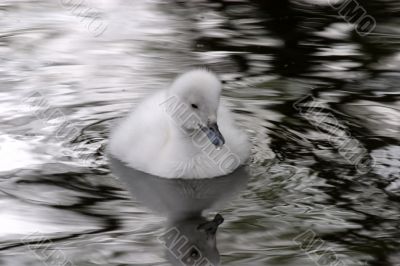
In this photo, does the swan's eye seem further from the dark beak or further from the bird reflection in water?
the dark beak

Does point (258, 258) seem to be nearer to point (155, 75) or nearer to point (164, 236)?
point (164, 236)

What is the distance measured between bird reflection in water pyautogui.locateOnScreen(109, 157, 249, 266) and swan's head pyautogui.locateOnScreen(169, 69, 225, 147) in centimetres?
25

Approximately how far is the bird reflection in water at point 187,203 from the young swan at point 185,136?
51mm

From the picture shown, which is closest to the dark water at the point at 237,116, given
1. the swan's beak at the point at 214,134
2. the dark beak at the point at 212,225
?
the dark beak at the point at 212,225

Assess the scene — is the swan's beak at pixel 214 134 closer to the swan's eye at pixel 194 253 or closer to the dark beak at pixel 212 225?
the dark beak at pixel 212 225

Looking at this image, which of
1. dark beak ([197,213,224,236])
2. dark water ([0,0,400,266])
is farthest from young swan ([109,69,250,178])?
dark beak ([197,213,224,236])

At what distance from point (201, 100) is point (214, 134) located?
0.18 m

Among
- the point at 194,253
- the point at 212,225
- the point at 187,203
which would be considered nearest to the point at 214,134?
the point at 187,203

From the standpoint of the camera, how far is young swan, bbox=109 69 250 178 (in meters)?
5.21

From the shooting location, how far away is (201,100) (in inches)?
204

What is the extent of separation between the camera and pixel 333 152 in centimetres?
556

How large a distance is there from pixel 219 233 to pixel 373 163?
110cm

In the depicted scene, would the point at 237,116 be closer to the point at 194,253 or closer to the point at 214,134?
the point at 214,134

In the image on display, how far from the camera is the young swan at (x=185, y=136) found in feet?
17.1
